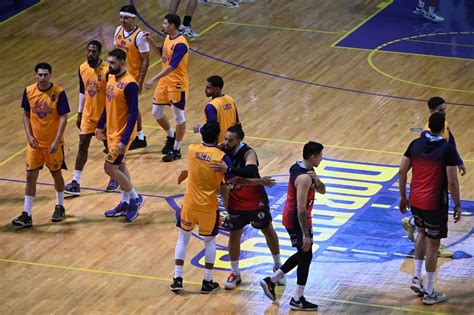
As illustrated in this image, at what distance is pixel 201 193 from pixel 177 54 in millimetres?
4194

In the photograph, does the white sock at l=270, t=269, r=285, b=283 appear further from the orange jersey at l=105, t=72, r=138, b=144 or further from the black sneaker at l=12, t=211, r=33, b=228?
the black sneaker at l=12, t=211, r=33, b=228

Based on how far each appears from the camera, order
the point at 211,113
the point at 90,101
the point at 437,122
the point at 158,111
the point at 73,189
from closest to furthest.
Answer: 1. the point at 437,122
2. the point at 211,113
3. the point at 90,101
4. the point at 73,189
5. the point at 158,111

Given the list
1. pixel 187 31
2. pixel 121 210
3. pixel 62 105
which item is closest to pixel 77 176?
pixel 121 210

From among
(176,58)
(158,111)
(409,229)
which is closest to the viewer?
(409,229)

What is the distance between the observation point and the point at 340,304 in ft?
39.4

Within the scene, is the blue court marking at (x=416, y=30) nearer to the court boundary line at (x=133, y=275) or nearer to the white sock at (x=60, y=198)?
the white sock at (x=60, y=198)

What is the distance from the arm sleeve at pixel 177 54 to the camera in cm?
1584

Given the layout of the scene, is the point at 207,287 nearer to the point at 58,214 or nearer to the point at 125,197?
the point at 125,197

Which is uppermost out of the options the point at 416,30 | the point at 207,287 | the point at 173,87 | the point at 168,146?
the point at 173,87

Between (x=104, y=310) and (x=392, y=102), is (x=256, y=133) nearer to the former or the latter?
(x=392, y=102)

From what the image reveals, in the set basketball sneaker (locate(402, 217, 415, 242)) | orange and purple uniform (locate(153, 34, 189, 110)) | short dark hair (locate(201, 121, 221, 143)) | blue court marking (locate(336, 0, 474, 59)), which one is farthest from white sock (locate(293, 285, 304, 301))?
blue court marking (locate(336, 0, 474, 59))

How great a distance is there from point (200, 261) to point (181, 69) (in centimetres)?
397

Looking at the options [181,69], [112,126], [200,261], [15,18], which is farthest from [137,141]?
[15,18]

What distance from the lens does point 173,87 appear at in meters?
16.2
